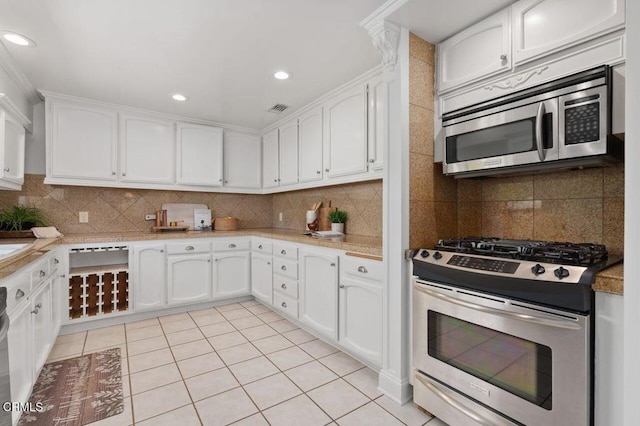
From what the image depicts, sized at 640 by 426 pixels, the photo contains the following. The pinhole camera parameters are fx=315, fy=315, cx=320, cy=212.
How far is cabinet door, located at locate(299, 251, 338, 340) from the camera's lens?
2473 mm

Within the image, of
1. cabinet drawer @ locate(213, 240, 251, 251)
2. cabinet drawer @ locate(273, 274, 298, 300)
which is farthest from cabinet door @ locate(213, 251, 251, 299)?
cabinet drawer @ locate(273, 274, 298, 300)

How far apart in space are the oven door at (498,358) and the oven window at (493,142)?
78 cm

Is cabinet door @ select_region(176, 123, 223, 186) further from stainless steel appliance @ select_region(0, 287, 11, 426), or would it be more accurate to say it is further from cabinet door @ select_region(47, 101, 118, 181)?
stainless steel appliance @ select_region(0, 287, 11, 426)

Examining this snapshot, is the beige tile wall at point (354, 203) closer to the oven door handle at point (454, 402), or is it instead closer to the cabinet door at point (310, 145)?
the cabinet door at point (310, 145)

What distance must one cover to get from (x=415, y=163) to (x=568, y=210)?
2.86 feet

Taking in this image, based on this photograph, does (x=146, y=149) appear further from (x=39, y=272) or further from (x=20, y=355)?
(x=20, y=355)

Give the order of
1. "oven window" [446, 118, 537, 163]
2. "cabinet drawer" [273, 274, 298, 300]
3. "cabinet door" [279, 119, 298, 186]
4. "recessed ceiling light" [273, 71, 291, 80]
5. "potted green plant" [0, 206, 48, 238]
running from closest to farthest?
"oven window" [446, 118, 537, 163]
"recessed ceiling light" [273, 71, 291, 80]
"potted green plant" [0, 206, 48, 238]
"cabinet drawer" [273, 274, 298, 300]
"cabinet door" [279, 119, 298, 186]

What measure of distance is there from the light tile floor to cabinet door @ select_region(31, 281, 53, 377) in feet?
0.98

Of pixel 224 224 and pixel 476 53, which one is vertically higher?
pixel 476 53

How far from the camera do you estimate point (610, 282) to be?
1147 millimetres

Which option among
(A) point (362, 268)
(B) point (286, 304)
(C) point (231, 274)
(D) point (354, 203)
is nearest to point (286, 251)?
(B) point (286, 304)

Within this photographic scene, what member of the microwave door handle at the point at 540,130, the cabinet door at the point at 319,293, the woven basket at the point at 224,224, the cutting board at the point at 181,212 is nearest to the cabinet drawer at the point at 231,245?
the woven basket at the point at 224,224

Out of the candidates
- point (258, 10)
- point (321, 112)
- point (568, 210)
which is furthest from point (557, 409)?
point (321, 112)

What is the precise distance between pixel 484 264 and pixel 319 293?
147cm
